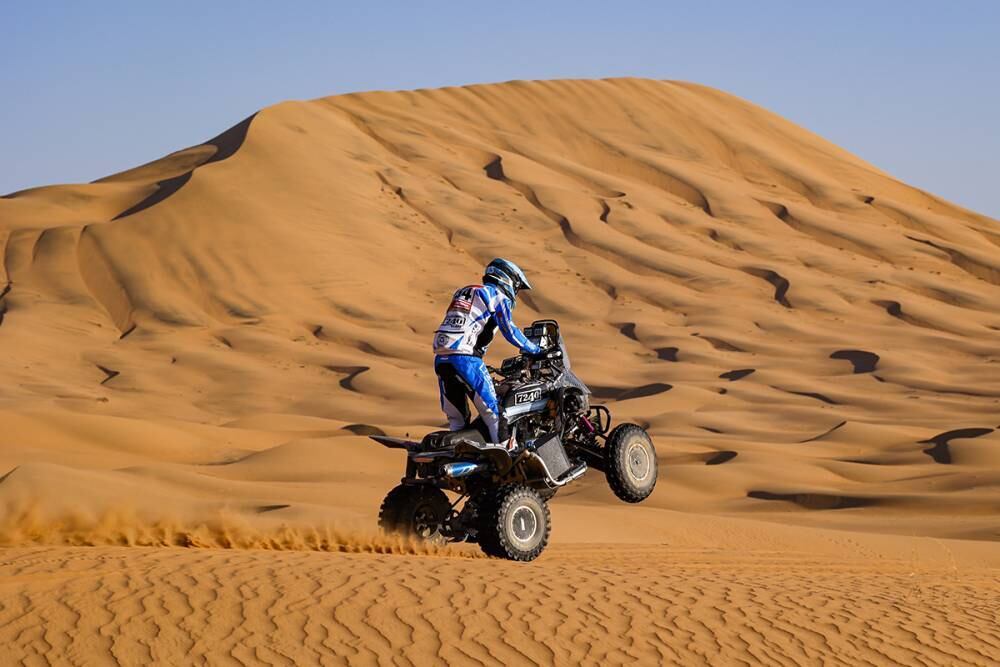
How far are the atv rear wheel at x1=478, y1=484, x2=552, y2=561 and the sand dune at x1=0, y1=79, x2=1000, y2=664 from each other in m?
0.26

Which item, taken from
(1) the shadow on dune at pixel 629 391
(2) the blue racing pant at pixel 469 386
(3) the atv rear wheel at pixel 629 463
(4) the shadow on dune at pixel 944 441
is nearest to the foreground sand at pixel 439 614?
(2) the blue racing pant at pixel 469 386

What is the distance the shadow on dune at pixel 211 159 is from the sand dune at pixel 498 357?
10.3 inches

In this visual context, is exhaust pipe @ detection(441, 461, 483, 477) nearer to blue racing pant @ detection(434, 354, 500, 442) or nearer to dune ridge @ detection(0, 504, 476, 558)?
blue racing pant @ detection(434, 354, 500, 442)

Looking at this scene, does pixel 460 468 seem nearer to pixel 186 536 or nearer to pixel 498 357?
pixel 186 536

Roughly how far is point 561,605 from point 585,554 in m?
3.56

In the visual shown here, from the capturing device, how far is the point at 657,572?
27.2 ft

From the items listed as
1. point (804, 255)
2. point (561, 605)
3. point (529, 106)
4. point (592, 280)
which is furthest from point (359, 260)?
point (561, 605)

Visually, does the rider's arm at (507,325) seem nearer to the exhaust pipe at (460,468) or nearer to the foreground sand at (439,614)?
the exhaust pipe at (460,468)

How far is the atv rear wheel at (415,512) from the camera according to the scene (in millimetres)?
9289

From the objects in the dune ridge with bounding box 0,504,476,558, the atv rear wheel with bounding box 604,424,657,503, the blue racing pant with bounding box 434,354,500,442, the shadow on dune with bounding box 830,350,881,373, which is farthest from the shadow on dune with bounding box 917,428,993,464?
the blue racing pant with bounding box 434,354,500,442

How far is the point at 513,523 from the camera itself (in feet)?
28.9

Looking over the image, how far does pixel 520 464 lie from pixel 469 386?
652 millimetres

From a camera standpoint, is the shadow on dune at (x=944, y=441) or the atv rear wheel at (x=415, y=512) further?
the shadow on dune at (x=944, y=441)

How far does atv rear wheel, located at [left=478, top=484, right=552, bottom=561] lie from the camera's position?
28.5 ft
